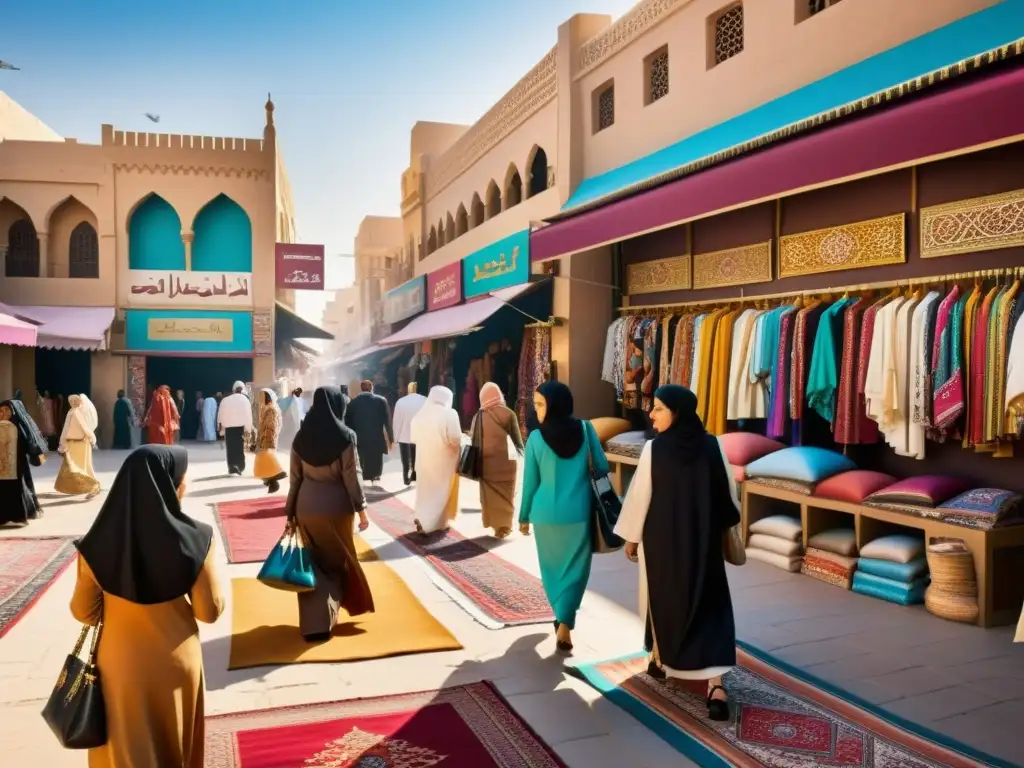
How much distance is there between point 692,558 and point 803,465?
2701 millimetres

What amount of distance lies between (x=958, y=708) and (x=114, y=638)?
3.19 metres

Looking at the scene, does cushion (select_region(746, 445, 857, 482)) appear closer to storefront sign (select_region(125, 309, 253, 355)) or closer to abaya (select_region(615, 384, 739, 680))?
abaya (select_region(615, 384, 739, 680))

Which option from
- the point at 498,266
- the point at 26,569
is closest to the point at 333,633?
the point at 26,569

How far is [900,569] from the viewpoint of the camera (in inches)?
199

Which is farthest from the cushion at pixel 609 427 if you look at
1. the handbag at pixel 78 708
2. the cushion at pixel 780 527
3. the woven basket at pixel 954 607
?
the handbag at pixel 78 708

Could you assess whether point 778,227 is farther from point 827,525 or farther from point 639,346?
point 827,525

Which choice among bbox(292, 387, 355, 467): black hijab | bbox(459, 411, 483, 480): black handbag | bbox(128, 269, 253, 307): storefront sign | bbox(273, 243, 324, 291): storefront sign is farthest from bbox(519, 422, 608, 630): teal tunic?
bbox(128, 269, 253, 307): storefront sign

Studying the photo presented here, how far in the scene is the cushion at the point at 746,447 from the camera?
21.4 feet

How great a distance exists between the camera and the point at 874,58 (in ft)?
19.3

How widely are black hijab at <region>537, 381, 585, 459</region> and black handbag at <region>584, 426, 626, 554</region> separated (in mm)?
72

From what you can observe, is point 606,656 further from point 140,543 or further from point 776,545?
point 140,543

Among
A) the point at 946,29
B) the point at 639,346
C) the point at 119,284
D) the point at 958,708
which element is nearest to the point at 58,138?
the point at 119,284

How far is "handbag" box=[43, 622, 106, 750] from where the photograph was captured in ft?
7.60

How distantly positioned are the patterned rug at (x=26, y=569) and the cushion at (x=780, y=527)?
4.43m
